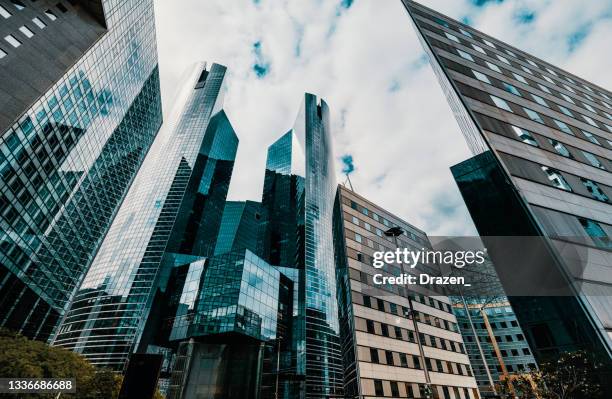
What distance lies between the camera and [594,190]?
2212cm

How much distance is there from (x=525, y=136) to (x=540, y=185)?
5.80 meters

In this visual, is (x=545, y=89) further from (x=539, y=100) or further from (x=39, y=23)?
(x=39, y=23)

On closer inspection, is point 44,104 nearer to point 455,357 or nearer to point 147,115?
point 147,115

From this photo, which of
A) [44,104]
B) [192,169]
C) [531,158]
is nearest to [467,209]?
[531,158]

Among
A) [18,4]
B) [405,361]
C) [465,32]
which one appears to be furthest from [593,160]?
[18,4]

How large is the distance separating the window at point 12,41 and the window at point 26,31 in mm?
1815

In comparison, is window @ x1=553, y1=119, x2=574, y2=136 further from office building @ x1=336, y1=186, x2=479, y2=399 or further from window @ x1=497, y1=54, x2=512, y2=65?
office building @ x1=336, y1=186, x2=479, y2=399

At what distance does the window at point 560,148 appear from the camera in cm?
2416

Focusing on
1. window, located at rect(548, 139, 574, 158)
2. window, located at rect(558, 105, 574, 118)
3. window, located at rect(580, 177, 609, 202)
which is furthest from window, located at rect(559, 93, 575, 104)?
window, located at rect(580, 177, 609, 202)

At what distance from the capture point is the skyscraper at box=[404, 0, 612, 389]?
16375 mm

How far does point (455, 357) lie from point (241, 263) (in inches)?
1507

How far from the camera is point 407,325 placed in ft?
130

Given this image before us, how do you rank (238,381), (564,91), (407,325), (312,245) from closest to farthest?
(564,91) → (407,325) → (238,381) → (312,245)

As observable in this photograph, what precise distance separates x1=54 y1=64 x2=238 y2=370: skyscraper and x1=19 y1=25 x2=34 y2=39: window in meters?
73.8
